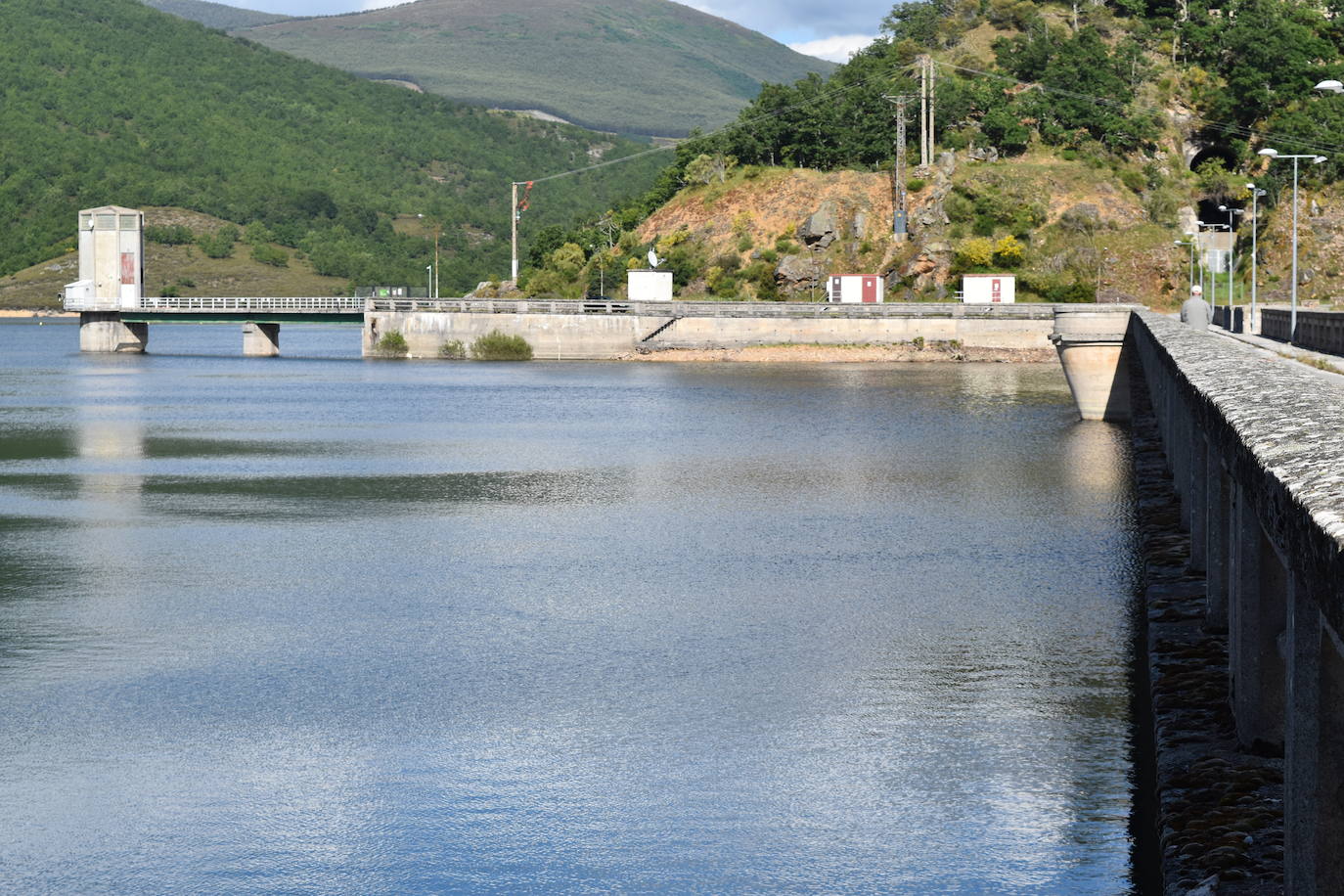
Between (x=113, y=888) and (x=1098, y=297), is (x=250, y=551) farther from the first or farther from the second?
(x=1098, y=297)

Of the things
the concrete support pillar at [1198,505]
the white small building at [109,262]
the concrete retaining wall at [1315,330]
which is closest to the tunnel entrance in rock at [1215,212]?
the concrete retaining wall at [1315,330]

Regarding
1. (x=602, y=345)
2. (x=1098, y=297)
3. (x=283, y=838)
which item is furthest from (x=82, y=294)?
(x=283, y=838)

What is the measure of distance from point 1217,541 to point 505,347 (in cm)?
11614

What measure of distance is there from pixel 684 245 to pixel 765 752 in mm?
138872

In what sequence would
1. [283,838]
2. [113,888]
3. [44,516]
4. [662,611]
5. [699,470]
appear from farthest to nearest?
[699,470], [44,516], [662,611], [283,838], [113,888]

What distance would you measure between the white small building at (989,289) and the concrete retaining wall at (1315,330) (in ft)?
184

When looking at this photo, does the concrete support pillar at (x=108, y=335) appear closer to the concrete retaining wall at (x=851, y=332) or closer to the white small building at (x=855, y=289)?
the concrete retaining wall at (x=851, y=332)

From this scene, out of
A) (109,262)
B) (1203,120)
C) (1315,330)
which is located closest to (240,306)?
(109,262)

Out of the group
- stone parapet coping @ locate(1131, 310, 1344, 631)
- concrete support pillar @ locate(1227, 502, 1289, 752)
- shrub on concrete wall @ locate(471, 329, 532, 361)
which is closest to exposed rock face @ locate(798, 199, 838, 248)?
shrub on concrete wall @ locate(471, 329, 532, 361)

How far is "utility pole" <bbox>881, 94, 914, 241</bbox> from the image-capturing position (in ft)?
448

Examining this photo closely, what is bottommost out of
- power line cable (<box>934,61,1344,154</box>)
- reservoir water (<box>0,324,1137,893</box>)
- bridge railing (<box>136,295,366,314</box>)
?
reservoir water (<box>0,324,1137,893</box>)

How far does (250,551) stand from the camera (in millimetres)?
35844

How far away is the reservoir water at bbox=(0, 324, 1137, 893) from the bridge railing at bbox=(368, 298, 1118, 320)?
72.2 m

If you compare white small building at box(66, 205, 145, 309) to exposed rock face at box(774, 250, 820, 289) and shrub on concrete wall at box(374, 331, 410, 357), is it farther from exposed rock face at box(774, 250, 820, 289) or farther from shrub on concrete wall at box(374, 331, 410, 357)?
exposed rock face at box(774, 250, 820, 289)
